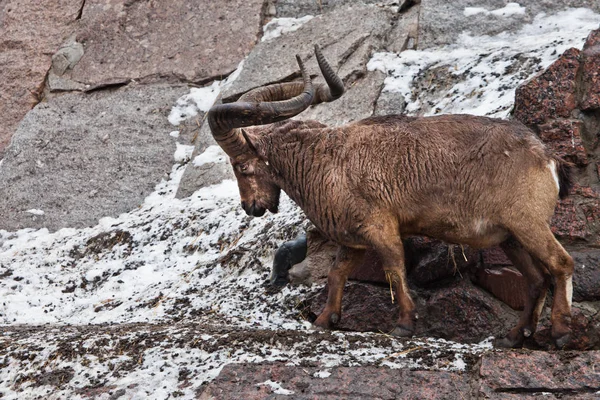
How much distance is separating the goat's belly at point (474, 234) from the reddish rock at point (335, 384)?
1415 millimetres

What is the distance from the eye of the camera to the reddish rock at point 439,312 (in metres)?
6.99

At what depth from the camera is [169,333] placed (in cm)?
645

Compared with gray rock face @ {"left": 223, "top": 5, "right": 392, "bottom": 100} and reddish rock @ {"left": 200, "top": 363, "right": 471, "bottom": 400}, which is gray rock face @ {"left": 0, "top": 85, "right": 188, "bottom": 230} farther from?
reddish rock @ {"left": 200, "top": 363, "right": 471, "bottom": 400}

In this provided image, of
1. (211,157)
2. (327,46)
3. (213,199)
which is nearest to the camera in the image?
(213,199)

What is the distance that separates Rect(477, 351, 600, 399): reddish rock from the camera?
5250mm

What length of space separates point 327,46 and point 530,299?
619cm

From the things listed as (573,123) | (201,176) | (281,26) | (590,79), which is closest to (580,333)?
(573,123)

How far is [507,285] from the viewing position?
7.07 m

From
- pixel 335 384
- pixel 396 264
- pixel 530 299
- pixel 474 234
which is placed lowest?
pixel 530 299

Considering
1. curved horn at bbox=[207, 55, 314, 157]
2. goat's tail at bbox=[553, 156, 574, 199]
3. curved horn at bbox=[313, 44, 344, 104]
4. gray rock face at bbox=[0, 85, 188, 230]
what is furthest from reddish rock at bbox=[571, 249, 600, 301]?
gray rock face at bbox=[0, 85, 188, 230]

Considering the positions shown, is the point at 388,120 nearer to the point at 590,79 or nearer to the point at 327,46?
the point at 590,79

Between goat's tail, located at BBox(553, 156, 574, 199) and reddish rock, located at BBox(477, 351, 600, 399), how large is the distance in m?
1.46

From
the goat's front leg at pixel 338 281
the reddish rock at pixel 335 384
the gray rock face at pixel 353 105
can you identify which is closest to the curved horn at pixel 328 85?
the goat's front leg at pixel 338 281

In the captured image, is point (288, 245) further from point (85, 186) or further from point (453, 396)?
point (85, 186)
